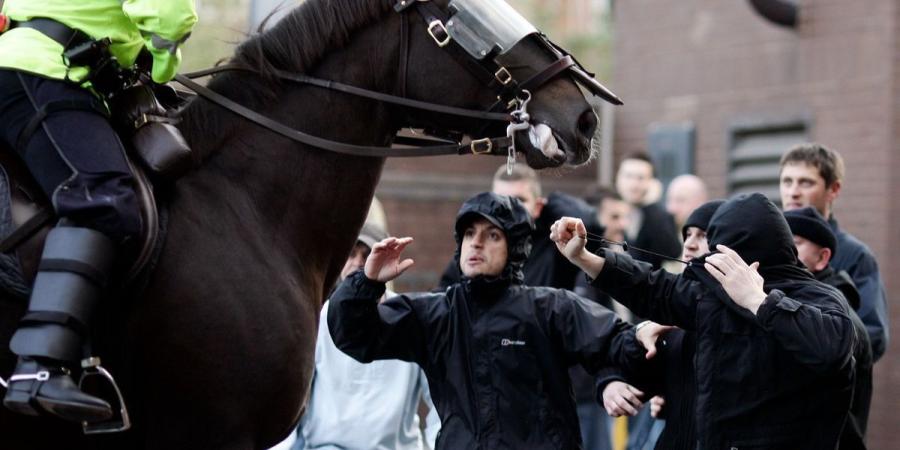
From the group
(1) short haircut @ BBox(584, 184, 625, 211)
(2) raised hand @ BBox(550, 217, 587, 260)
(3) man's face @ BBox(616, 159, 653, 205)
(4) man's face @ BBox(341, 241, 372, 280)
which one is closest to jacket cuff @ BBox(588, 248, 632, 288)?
(2) raised hand @ BBox(550, 217, 587, 260)

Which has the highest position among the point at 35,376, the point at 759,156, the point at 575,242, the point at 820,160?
the point at 759,156

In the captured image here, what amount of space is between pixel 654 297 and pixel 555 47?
1.02 m

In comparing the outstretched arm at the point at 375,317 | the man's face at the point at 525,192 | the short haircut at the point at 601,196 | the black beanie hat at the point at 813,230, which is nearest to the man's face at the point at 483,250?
the outstretched arm at the point at 375,317

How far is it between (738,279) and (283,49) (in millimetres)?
1738

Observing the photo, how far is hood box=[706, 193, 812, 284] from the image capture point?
15.5ft

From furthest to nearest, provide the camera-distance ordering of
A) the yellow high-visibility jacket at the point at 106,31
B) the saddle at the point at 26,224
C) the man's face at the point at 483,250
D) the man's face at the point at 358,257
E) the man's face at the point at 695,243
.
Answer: the man's face at the point at 358,257 < the man's face at the point at 695,243 < the man's face at the point at 483,250 < the yellow high-visibility jacket at the point at 106,31 < the saddle at the point at 26,224

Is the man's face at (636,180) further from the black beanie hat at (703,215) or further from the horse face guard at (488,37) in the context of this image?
the horse face guard at (488,37)

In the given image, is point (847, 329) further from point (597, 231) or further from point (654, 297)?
point (597, 231)

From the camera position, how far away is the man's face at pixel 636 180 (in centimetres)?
966

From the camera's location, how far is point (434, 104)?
4453 millimetres

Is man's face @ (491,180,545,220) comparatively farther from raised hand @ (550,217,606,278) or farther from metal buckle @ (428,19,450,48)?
metal buckle @ (428,19,450,48)

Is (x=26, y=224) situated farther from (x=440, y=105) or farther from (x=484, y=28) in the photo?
(x=484, y=28)

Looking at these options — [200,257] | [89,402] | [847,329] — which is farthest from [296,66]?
[847,329]

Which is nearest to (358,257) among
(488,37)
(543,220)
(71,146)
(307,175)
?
(543,220)
